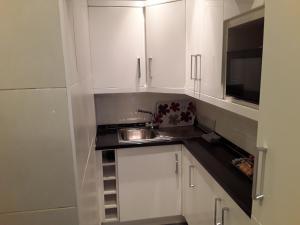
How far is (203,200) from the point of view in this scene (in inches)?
68.8

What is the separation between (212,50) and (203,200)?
1.04 m

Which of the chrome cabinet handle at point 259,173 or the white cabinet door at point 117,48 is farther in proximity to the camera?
the white cabinet door at point 117,48

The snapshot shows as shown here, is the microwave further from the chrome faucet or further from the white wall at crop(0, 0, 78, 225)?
the chrome faucet

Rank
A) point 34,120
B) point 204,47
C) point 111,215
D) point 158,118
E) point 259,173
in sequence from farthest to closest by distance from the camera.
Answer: point 158,118 → point 111,215 → point 204,47 → point 259,173 → point 34,120

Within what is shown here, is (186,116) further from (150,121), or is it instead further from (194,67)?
(194,67)

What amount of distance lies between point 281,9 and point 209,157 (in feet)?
3.93

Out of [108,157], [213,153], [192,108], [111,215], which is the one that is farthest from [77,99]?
[192,108]

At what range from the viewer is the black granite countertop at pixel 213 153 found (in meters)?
1.28

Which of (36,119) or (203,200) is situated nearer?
(36,119)

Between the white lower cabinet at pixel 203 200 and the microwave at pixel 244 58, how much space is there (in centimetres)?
57

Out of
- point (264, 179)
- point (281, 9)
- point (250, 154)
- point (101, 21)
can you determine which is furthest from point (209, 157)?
point (101, 21)

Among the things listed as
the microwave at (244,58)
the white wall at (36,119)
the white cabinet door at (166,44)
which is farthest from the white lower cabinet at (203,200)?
the white wall at (36,119)

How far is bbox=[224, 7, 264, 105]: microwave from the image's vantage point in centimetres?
110

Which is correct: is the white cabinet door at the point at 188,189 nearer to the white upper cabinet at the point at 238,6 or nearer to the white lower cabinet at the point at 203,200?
the white lower cabinet at the point at 203,200
